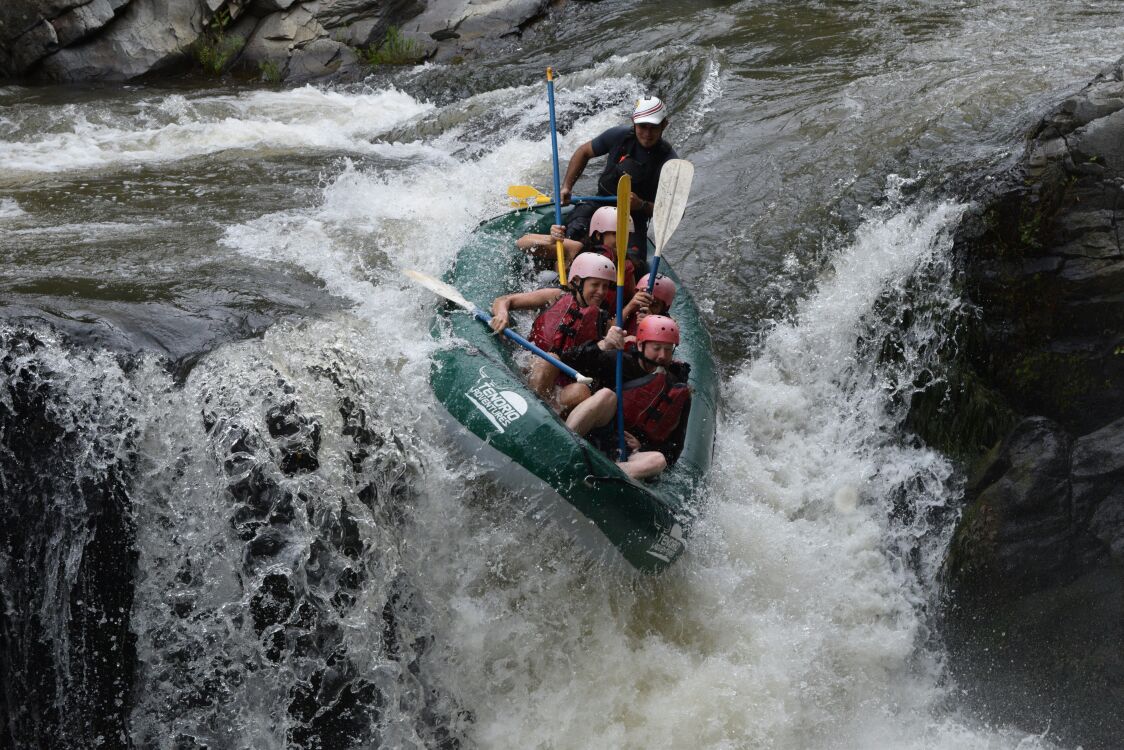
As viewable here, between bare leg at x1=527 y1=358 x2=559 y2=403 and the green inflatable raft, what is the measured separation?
0.26ft

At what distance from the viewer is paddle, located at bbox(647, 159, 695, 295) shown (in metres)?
4.84

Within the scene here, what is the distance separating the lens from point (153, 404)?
12.0ft

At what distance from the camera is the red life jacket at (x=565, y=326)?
14.7 ft

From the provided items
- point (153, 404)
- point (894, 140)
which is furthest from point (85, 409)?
point (894, 140)

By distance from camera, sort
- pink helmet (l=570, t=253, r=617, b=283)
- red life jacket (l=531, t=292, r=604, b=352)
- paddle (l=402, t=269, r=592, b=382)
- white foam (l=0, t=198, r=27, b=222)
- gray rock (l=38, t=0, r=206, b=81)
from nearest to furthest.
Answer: paddle (l=402, t=269, r=592, b=382) < red life jacket (l=531, t=292, r=604, b=352) < pink helmet (l=570, t=253, r=617, b=283) < white foam (l=0, t=198, r=27, b=222) < gray rock (l=38, t=0, r=206, b=81)

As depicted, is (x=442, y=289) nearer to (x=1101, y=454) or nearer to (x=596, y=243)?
(x=596, y=243)

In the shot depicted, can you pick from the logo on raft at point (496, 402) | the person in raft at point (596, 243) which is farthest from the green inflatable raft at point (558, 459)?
the person in raft at point (596, 243)

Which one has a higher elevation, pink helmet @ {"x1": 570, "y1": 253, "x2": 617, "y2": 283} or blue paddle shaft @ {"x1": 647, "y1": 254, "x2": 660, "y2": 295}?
pink helmet @ {"x1": 570, "y1": 253, "x2": 617, "y2": 283}

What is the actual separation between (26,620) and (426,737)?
1.50 m

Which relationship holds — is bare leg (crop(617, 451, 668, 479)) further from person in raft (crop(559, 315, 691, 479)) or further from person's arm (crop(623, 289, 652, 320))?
person's arm (crop(623, 289, 652, 320))

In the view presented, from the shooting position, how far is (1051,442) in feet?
14.4

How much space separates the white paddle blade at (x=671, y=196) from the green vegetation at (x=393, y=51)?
5.58m

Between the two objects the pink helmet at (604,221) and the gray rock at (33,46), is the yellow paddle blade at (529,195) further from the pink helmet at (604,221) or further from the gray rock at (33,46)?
the gray rock at (33,46)

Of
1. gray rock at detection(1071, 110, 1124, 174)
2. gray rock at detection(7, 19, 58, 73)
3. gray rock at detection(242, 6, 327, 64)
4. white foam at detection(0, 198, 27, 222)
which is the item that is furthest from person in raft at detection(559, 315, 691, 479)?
gray rock at detection(7, 19, 58, 73)
